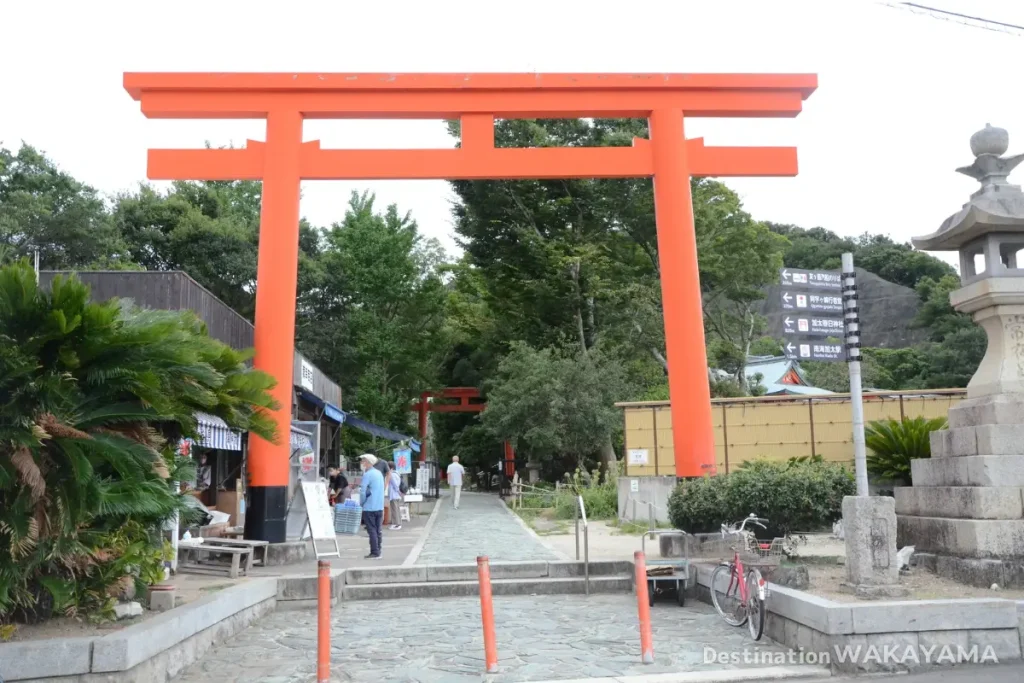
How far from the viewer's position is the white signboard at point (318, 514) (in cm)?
1264

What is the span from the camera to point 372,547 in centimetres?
1298

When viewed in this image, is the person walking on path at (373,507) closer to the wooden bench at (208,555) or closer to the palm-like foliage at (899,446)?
the wooden bench at (208,555)

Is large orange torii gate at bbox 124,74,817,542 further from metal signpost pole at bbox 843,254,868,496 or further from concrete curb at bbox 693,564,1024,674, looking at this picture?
concrete curb at bbox 693,564,1024,674

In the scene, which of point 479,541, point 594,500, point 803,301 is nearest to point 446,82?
point 803,301

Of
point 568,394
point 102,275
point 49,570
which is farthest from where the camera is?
point 568,394

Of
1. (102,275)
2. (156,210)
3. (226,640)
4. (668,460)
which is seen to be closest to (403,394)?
(156,210)

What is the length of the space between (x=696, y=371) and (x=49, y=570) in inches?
363

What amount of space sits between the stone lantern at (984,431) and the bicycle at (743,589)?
1731 mm

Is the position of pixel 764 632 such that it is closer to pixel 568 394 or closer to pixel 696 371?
pixel 696 371

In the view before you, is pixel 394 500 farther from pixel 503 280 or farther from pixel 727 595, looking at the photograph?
pixel 503 280

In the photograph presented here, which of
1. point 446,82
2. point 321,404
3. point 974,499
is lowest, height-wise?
point 974,499

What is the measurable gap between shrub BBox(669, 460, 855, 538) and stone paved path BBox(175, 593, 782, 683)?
1.18m

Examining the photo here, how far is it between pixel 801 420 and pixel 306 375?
1129 cm

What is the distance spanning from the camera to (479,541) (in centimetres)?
1590
